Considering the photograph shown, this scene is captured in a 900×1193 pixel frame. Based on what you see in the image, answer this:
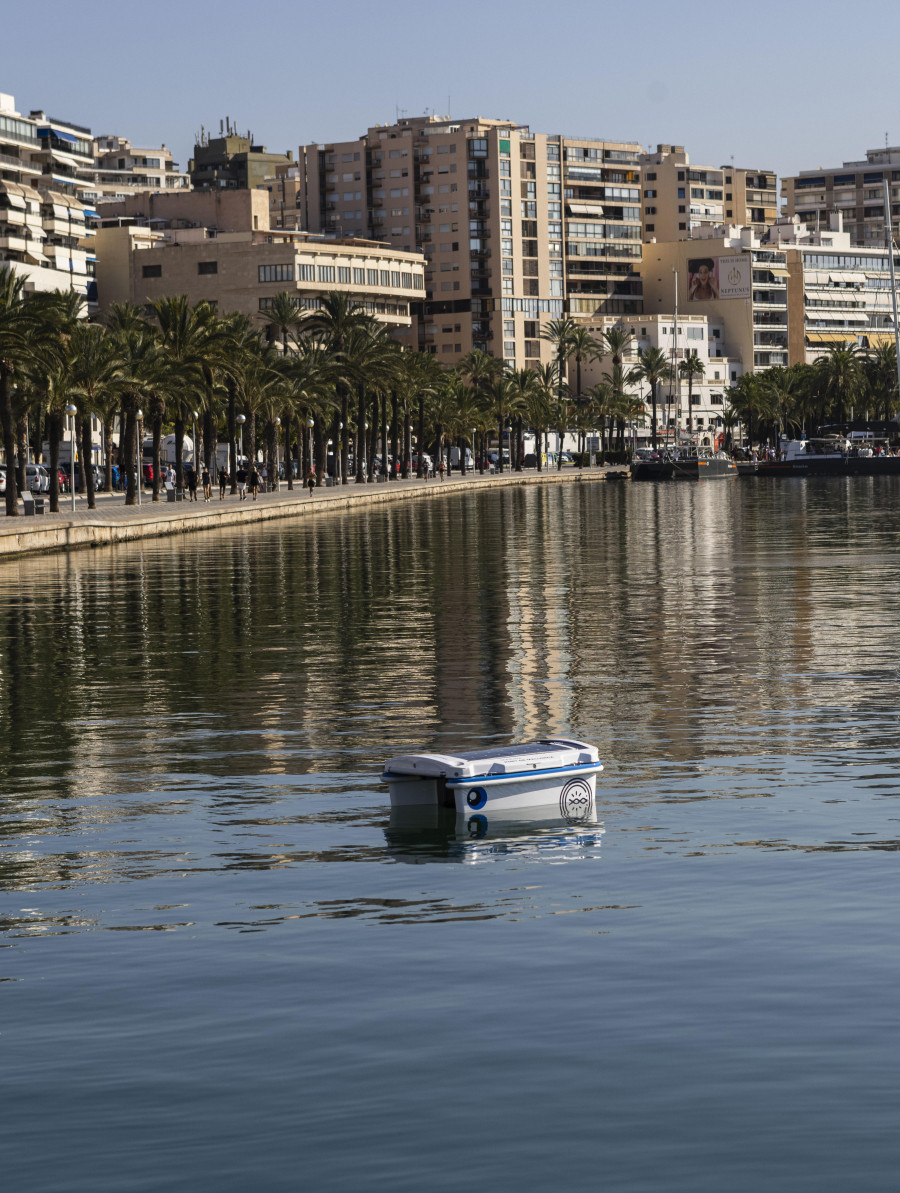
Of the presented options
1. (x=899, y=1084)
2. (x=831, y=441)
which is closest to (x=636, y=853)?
(x=899, y=1084)

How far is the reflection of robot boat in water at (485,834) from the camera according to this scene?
14.2 m

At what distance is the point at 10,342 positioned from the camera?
65125mm

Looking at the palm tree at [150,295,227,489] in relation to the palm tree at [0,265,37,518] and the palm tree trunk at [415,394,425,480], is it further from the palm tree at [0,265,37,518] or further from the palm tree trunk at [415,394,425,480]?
the palm tree trunk at [415,394,425,480]

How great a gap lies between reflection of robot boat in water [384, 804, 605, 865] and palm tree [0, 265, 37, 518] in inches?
2064

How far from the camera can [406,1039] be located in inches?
378

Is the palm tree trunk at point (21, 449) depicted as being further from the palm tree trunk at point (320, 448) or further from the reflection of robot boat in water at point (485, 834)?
the reflection of robot boat in water at point (485, 834)

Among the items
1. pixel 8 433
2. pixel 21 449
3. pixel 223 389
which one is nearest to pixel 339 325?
pixel 223 389

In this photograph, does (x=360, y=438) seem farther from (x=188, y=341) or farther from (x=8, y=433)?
(x=8, y=433)

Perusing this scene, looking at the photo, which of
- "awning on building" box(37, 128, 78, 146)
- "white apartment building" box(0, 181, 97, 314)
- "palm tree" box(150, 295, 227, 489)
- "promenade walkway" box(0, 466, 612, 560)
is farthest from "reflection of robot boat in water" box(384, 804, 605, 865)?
"awning on building" box(37, 128, 78, 146)

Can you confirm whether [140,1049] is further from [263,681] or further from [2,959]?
[263,681]

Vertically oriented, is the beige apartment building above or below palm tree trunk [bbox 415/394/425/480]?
above

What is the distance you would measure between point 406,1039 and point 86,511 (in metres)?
70.5

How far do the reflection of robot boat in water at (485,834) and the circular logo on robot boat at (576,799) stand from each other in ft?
0.07

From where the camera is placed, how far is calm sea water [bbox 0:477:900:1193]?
325 inches
